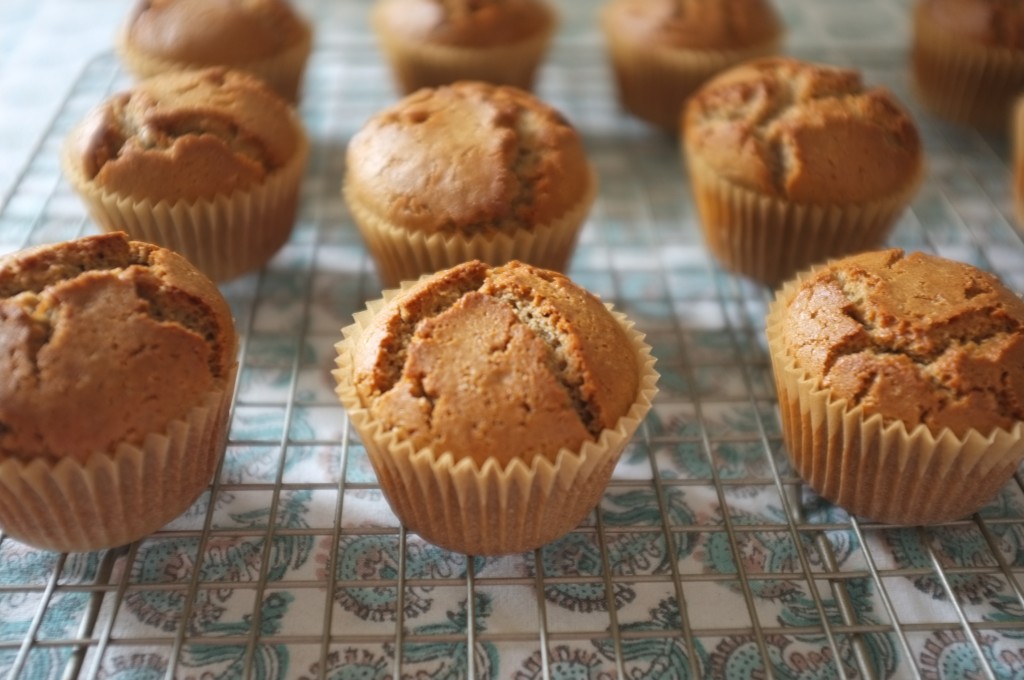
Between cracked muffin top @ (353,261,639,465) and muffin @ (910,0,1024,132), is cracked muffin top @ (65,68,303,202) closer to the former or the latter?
cracked muffin top @ (353,261,639,465)

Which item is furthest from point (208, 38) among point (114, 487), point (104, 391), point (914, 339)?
point (914, 339)

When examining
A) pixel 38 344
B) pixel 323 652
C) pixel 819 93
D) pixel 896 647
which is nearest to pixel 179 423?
pixel 38 344

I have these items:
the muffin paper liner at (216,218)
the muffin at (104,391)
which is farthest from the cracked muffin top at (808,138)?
the muffin at (104,391)

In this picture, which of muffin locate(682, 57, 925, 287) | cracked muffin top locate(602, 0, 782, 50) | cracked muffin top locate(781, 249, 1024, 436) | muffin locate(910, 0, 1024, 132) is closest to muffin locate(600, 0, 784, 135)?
cracked muffin top locate(602, 0, 782, 50)

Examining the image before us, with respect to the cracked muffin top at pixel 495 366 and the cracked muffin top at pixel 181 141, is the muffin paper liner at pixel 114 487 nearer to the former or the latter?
the cracked muffin top at pixel 495 366

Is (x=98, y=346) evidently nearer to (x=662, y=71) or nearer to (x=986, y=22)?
(x=662, y=71)

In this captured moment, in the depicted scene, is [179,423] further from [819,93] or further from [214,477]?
[819,93]

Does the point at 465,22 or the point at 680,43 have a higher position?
the point at 465,22
